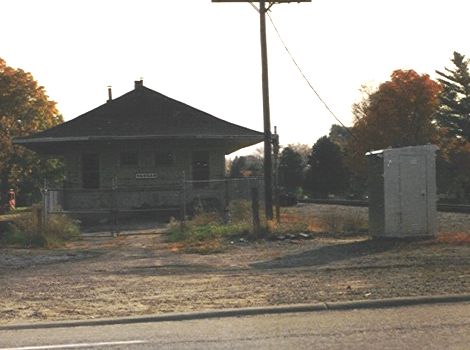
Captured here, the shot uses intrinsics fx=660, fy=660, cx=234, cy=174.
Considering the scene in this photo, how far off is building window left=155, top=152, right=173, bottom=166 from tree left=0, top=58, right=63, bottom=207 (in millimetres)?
18159

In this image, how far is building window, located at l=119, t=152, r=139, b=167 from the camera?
3288 centimetres

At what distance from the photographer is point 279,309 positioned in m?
8.77

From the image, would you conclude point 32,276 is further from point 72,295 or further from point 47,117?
point 47,117

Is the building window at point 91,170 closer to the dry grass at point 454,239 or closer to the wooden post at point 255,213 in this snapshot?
the wooden post at point 255,213

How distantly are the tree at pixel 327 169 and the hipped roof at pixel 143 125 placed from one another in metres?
35.2

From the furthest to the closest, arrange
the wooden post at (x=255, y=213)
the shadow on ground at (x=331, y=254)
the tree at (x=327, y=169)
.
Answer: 1. the tree at (x=327, y=169)
2. the wooden post at (x=255, y=213)
3. the shadow on ground at (x=331, y=254)

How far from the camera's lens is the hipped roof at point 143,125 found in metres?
31.6

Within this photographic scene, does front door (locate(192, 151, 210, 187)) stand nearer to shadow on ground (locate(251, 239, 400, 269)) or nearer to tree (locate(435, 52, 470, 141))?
shadow on ground (locate(251, 239, 400, 269))

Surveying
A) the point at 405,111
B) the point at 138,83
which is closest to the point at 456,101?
the point at 405,111

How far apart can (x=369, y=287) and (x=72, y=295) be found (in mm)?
4634

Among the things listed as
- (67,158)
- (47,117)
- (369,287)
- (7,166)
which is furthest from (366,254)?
(47,117)

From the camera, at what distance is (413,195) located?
661 inches

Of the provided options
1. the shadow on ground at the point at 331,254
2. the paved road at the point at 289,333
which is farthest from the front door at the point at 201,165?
the paved road at the point at 289,333

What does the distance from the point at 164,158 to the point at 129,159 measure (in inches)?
68.4
